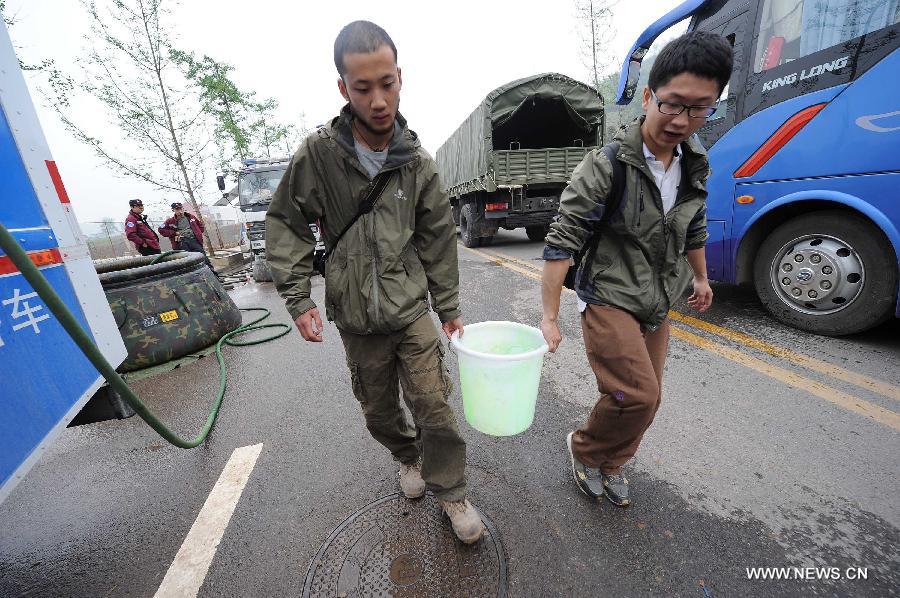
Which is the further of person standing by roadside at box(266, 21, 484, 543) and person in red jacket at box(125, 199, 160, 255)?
person in red jacket at box(125, 199, 160, 255)

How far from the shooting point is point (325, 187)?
1.60 metres

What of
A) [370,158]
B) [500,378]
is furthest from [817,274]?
[370,158]

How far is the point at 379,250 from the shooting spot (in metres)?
1.58

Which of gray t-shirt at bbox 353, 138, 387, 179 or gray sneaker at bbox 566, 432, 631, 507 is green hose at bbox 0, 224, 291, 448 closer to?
gray t-shirt at bbox 353, 138, 387, 179

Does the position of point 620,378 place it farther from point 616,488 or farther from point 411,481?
point 411,481

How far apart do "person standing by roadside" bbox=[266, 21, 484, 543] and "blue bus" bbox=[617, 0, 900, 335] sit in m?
3.07

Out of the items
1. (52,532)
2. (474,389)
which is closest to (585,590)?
(474,389)

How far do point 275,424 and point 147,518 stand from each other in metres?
0.84

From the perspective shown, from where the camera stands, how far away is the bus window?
2627 mm

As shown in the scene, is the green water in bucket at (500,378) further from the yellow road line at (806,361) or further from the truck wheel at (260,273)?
the truck wheel at (260,273)

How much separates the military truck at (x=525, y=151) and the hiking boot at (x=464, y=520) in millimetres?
7558

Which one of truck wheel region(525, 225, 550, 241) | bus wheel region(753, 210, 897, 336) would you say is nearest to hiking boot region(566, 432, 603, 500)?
bus wheel region(753, 210, 897, 336)

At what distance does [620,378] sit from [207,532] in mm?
2050

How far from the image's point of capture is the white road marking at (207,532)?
1.62 m
